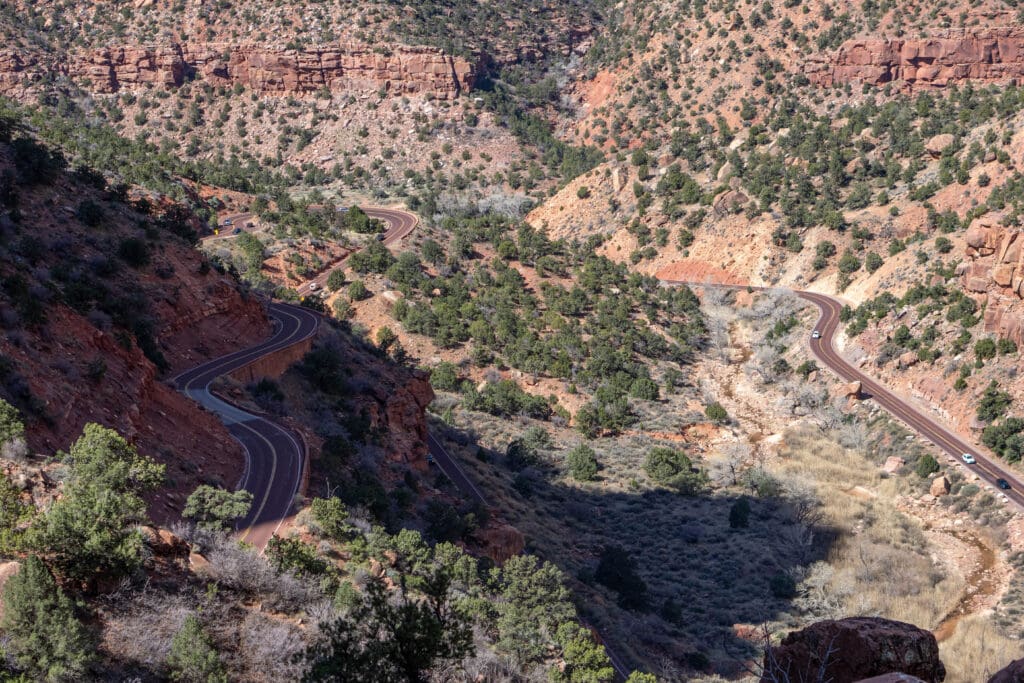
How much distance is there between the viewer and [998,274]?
53406mm

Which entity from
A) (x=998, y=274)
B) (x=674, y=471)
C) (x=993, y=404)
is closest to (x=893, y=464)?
(x=993, y=404)

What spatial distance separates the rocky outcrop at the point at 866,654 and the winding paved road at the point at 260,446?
39.8 feet

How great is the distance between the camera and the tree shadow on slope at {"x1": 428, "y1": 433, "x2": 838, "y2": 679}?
1202 inches

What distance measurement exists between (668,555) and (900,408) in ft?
86.4

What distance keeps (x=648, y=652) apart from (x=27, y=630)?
21801 mm

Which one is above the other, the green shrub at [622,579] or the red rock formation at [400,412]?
the red rock formation at [400,412]

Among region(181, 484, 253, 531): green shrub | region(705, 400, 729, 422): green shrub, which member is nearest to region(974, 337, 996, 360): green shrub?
region(705, 400, 729, 422): green shrub

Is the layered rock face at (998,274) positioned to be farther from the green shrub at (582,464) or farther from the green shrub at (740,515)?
the green shrub at (582,464)

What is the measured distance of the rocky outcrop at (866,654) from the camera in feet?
Answer: 41.9

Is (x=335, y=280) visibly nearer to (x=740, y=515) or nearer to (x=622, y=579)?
(x=740, y=515)

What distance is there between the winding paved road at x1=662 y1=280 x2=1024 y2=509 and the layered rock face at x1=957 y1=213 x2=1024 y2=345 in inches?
289

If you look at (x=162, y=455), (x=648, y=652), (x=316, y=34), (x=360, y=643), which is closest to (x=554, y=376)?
(x=648, y=652)

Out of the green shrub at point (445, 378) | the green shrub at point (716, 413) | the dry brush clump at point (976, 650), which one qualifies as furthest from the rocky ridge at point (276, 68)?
the dry brush clump at point (976, 650)

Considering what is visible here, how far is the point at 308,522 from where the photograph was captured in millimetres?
20719
